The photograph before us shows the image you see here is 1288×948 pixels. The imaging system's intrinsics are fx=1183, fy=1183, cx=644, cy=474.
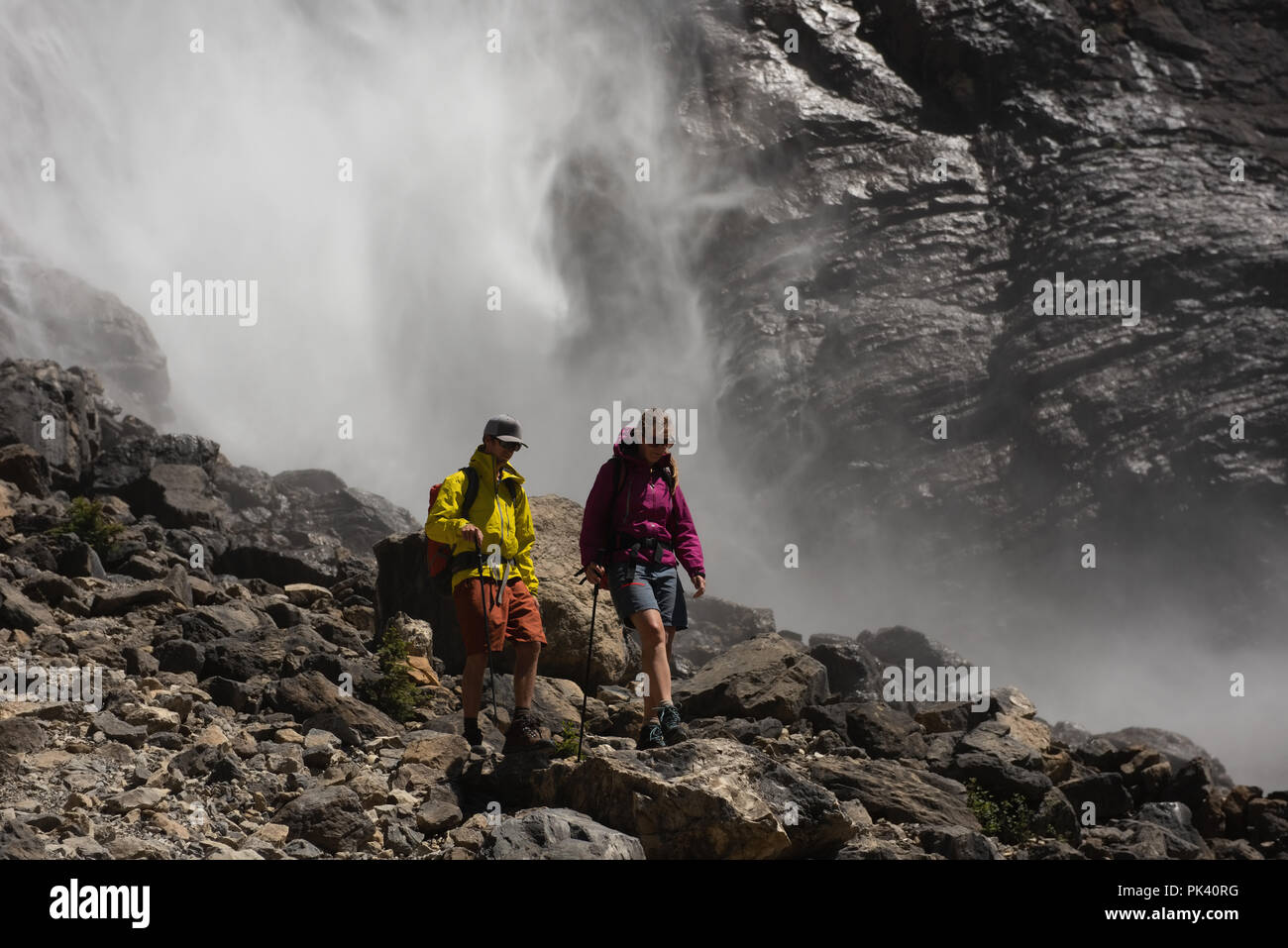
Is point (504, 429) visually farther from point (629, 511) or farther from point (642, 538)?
point (642, 538)

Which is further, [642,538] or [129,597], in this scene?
[129,597]

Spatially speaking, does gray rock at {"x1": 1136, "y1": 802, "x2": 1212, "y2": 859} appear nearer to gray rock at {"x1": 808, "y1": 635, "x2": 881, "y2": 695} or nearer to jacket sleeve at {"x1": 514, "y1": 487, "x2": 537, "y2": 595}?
gray rock at {"x1": 808, "y1": 635, "x2": 881, "y2": 695}

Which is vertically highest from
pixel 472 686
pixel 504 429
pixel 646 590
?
pixel 504 429

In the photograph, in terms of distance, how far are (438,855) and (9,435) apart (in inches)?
514

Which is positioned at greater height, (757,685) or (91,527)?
(91,527)

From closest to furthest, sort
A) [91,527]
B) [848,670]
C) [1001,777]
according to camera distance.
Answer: [1001,777], [91,527], [848,670]

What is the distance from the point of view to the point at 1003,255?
52.3m

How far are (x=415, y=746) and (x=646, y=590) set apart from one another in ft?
5.68

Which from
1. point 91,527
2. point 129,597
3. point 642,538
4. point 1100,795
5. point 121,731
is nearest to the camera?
point 121,731

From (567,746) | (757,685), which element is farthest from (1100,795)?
(567,746)

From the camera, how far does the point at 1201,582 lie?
46750 mm

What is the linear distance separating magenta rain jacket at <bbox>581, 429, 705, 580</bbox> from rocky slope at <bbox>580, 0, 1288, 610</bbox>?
4072 centimetres

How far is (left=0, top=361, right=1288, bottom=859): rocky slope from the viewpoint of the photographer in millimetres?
5902

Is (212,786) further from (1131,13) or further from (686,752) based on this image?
(1131,13)
